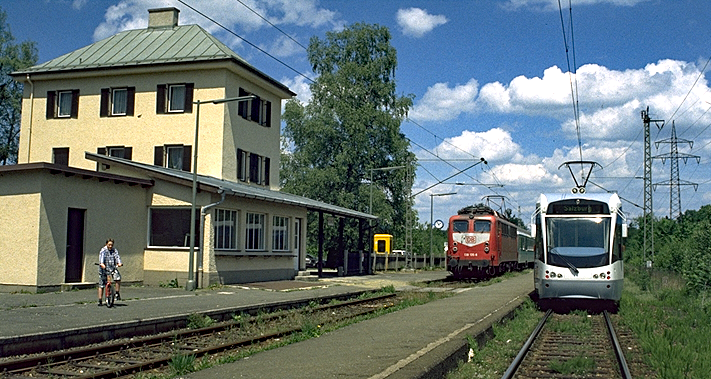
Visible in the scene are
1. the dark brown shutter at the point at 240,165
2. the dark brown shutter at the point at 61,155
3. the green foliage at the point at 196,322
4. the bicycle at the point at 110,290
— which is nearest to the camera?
the green foliage at the point at 196,322

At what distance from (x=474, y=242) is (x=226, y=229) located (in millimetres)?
14038

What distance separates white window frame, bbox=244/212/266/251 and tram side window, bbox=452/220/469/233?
441 inches

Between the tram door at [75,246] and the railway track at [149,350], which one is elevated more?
the tram door at [75,246]

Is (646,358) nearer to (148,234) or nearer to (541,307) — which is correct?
(541,307)

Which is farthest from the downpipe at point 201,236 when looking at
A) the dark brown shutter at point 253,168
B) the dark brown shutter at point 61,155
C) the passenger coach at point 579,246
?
the dark brown shutter at point 61,155

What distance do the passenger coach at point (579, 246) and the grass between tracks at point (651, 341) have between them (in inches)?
35.6

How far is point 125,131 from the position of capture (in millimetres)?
31250

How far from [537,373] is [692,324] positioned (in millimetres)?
7113

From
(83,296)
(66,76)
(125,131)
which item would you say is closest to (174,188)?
(83,296)

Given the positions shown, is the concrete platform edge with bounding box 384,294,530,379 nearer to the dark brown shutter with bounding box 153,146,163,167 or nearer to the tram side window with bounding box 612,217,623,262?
the tram side window with bounding box 612,217,623,262

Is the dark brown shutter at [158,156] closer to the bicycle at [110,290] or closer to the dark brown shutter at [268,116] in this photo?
the dark brown shutter at [268,116]

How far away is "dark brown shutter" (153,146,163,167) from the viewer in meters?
30.7

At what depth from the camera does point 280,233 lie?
97.5ft

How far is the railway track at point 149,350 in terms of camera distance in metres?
9.34
